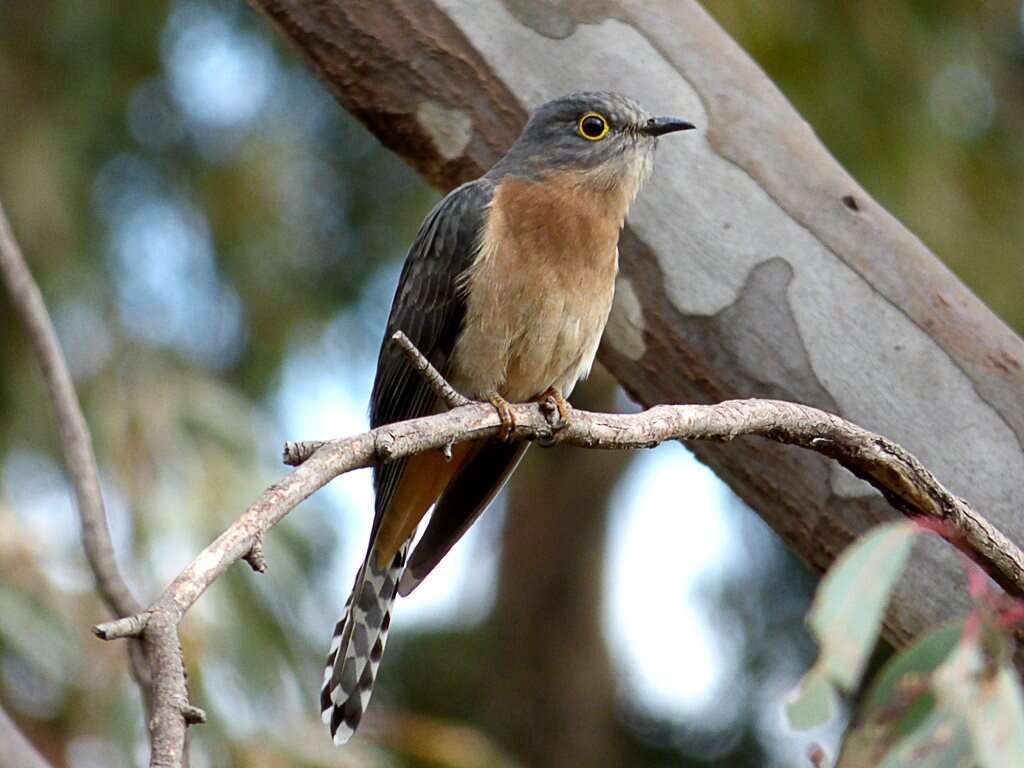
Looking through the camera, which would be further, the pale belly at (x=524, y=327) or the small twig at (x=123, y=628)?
the pale belly at (x=524, y=327)

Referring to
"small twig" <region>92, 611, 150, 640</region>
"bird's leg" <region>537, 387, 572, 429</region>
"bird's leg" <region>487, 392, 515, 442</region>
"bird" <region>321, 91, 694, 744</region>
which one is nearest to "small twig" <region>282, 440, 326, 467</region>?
"small twig" <region>92, 611, 150, 640</region>

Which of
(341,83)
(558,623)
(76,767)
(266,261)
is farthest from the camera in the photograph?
(558,623)

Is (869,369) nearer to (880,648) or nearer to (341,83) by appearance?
(341,83)

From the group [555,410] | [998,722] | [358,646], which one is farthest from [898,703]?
[358,646]

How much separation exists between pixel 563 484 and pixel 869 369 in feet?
21.2

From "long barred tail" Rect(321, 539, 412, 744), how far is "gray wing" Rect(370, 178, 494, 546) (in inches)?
6.1

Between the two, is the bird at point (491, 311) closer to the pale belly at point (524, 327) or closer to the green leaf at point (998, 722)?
the pale belly at point (524, 327)

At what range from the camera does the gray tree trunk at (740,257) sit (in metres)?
3.29

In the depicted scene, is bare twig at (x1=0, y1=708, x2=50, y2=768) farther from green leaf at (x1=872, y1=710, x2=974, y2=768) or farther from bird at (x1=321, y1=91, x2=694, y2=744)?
green leaf at (x1=872, y1=710, x2=974, y2=768)

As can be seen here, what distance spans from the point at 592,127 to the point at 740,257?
0.90m

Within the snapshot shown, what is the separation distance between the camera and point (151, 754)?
1835mm

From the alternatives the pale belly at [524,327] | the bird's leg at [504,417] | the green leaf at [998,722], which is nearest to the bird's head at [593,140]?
the pale belly at [524,327]

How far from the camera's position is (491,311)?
13.0 ft

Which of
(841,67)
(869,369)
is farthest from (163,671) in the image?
(841,67)
